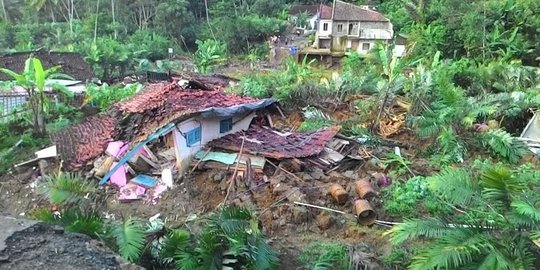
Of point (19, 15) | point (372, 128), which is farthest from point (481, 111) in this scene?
point (19, 15)

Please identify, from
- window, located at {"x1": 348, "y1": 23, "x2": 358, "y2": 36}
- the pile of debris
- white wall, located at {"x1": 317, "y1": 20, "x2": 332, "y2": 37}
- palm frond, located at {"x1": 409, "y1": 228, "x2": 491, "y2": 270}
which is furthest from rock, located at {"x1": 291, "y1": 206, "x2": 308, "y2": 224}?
white wall, located at {"x1": 317, "y1": 20, "x2": 332, "y2": 37}

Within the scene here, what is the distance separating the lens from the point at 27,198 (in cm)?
964

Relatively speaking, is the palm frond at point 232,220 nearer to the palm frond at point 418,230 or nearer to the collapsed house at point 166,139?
the palm frond at point 418,230

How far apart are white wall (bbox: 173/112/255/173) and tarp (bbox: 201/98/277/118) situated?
0.19m

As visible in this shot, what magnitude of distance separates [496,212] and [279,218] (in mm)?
3625

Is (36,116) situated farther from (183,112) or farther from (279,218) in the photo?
(279,218)

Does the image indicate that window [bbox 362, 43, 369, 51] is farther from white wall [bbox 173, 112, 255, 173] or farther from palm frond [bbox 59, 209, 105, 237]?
palm frond [bbox 59, 209, 105, 237]

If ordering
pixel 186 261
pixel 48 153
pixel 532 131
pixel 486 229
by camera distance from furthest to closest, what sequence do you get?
1. pixel 532 131
2. pixel 48 153
3. pixel 186 261
4. pixel 486 229

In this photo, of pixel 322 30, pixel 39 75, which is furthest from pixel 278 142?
pixel 322 30

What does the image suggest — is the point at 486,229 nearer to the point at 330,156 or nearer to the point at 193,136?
the point at 330,156

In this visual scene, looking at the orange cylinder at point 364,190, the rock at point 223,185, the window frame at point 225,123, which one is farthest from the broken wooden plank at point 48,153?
the orange cylinder at point 364,190

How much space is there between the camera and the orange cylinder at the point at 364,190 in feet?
27.3

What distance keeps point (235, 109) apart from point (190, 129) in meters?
1.20

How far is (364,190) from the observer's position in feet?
27.4
